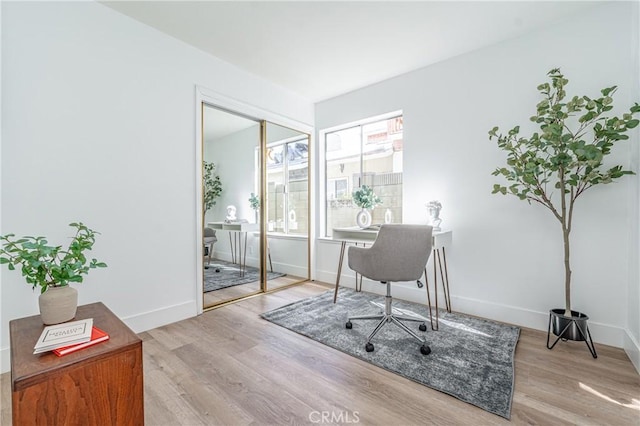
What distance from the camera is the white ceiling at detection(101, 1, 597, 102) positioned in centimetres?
220

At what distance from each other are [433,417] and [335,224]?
2.83 metres

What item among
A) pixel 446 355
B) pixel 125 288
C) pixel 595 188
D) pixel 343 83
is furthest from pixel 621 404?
pixel 343 83

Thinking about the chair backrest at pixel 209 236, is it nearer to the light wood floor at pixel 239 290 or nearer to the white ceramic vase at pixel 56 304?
the light wood floor at pixel 239 290

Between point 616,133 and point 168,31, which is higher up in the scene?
point 168,31

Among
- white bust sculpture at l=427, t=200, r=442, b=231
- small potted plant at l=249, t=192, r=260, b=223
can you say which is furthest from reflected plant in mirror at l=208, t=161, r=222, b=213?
white bust sculpture at l=427, t=200, r=442, b=231

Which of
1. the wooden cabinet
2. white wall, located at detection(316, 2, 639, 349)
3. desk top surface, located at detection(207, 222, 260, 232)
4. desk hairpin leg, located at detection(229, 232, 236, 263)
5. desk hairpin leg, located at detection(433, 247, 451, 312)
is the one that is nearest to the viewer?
the wooden cabinet

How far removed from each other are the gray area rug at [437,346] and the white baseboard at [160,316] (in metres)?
0.74

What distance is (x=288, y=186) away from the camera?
155 inches

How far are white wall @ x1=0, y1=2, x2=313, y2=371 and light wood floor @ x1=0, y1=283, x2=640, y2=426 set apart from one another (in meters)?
0.53

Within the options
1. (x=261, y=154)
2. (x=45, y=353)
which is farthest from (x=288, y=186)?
(x=45, y=353)

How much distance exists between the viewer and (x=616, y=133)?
1847mm

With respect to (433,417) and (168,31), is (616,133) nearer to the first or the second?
(433,417)

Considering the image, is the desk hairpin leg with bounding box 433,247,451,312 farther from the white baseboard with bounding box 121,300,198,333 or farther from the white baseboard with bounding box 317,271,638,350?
the white baseboard with bounding box 121,300,198,333

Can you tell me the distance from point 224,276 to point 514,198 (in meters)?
3.19
